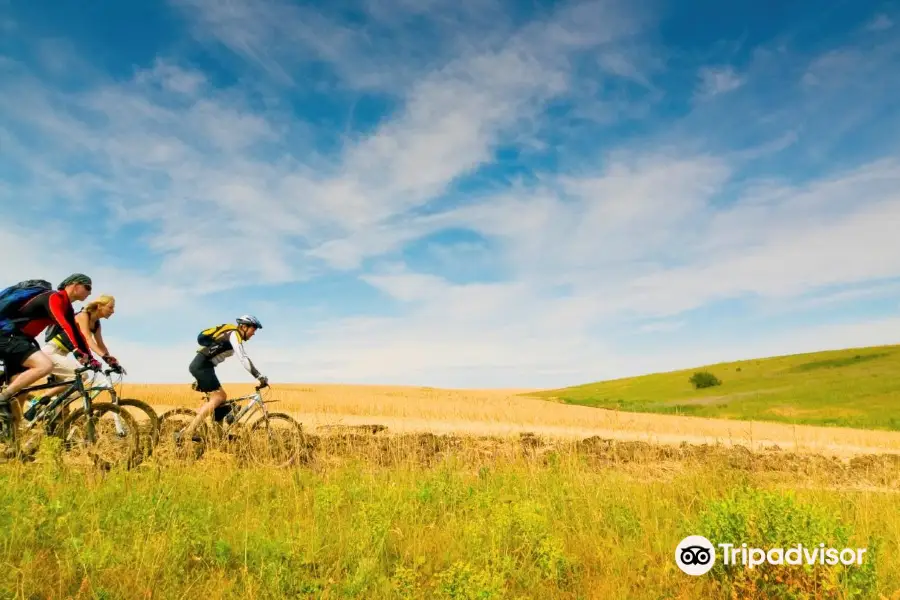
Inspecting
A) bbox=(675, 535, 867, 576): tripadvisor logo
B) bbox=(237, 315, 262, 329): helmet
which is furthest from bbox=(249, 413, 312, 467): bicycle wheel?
bbox=(675, 535, 867, 576): tripadvisor logo

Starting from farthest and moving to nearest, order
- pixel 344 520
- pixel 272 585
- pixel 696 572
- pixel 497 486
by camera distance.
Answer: pixel 497 486
pixel 344 520
pixel 696 572
pixel 272 585

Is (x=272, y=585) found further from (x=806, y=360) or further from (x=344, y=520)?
(x=806, y=360)

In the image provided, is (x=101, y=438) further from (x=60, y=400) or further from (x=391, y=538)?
(x=391, y=538)

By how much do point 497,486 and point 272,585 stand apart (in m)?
4.80

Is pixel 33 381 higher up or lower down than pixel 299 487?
higher up

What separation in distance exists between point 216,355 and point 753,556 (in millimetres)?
9585

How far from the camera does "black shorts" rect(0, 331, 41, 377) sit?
8.73 meters

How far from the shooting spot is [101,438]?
29.7 feet

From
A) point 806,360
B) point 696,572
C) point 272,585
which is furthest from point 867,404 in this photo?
point 272,585

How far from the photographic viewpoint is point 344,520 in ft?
21.8

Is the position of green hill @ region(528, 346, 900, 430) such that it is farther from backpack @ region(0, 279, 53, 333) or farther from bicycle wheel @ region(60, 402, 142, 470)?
backpack @ region(0, 279, 53, 333)

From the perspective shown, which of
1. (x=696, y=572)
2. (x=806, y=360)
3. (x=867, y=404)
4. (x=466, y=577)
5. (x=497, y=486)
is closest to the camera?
(x=466, y=577)

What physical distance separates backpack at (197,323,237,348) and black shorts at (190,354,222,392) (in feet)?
0.98

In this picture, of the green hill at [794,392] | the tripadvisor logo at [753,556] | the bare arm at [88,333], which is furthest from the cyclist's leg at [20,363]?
the green hill at [794,392]
